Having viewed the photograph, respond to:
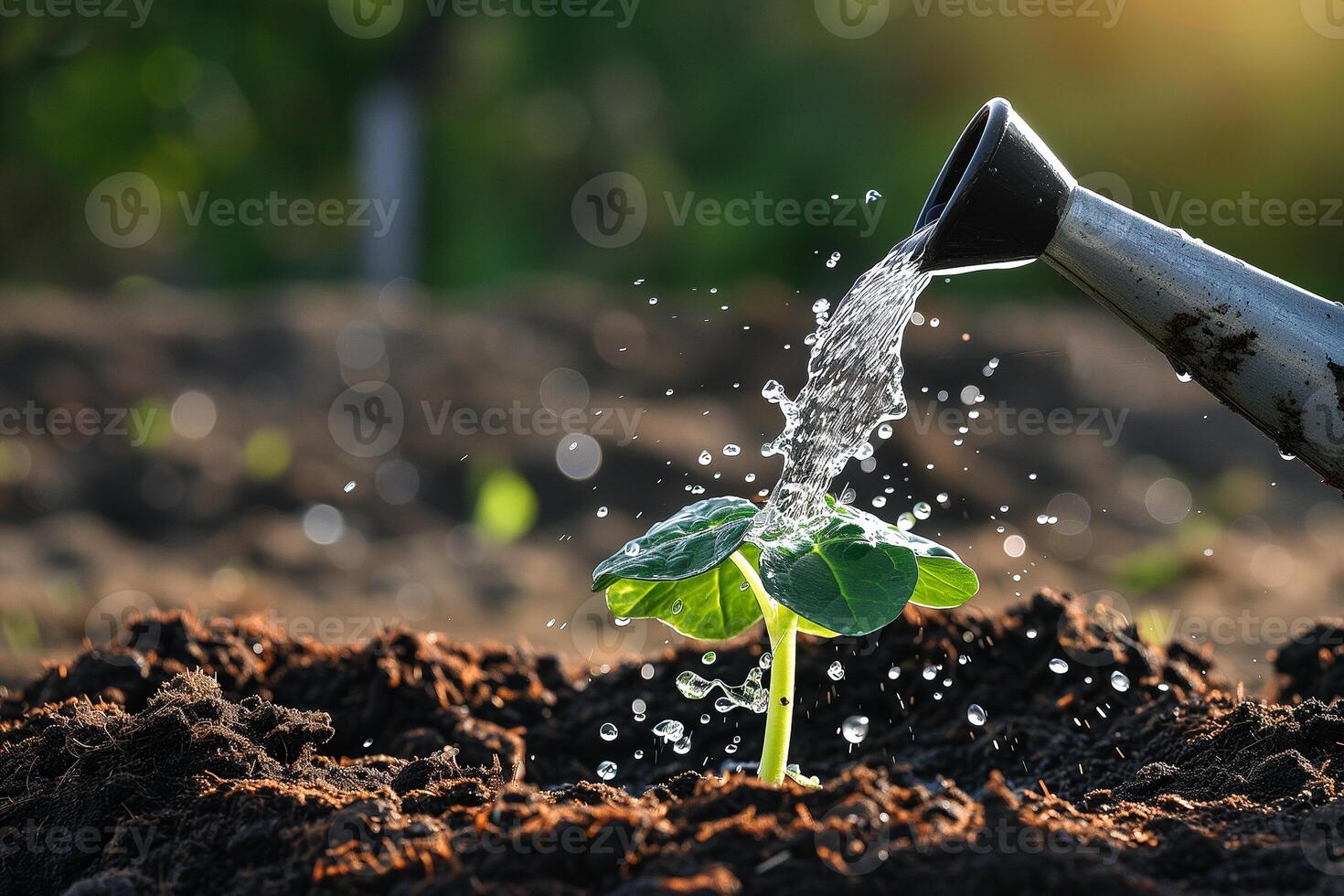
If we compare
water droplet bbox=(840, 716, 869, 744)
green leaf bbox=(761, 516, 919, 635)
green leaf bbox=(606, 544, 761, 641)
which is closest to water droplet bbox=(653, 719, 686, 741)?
water droplet bbox=(840, 716, 869, 744)

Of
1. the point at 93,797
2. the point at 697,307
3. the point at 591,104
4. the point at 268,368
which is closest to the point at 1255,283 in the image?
the point at 93,797

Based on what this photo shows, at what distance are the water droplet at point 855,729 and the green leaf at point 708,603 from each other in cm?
39

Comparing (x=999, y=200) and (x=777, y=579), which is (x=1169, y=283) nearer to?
(x=999, y=200)

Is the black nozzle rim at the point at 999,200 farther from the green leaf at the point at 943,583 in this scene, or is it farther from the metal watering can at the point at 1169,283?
the green leaf at the point at 943,583

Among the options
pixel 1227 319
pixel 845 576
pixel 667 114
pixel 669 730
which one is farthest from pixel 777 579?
pixel 667 114

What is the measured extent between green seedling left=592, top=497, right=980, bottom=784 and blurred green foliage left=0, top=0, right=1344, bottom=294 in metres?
7.88

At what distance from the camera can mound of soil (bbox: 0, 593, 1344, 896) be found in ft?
4.54

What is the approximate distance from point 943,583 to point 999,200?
0.54 metres

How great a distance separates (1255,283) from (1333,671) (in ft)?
3.57

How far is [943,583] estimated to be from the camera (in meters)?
1.79

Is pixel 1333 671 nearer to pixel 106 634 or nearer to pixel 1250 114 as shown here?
pixel 106 634

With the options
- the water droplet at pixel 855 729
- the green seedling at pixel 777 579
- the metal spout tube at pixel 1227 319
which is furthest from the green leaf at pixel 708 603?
the metal spout tube at pixel 1227 319

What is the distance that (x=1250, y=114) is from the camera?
33.0ft

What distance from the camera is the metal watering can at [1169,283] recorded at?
5.48 ft
